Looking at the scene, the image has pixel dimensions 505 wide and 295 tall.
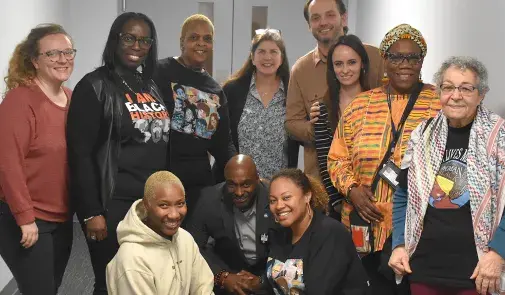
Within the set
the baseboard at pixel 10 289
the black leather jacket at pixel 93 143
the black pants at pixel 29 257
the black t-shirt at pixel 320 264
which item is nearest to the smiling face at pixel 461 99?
the black t-shirt at pixel 320 264

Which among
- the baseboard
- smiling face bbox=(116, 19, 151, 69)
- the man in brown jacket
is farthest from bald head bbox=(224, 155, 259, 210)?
the baseboard

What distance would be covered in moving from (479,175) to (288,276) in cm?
87

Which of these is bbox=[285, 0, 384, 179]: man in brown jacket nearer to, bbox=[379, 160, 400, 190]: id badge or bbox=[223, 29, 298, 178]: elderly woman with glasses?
bbox=[223, 29, 298, 178]: elderly woman with glasses

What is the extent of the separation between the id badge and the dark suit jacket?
571 millimetres

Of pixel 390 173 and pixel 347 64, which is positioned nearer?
pixel 390 173

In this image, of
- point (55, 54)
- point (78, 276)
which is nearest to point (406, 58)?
point (55, 54)

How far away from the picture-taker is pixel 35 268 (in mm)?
2816

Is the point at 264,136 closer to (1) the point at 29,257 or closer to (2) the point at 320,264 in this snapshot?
(2) the point at 320,264

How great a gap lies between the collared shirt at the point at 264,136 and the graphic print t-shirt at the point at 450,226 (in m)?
1.28

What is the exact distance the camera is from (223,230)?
315 cm

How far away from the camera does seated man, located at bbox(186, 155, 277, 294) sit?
3.07 meters

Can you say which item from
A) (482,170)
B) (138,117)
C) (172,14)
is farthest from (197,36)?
(172,14)

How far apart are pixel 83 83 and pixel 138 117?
260 mm

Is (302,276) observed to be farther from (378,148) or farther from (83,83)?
(83,83)
